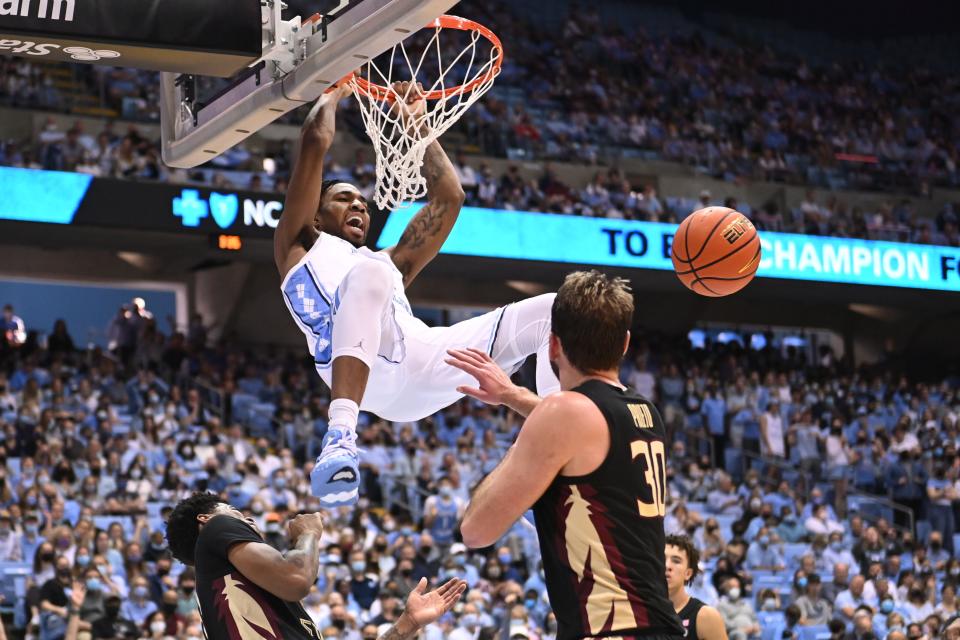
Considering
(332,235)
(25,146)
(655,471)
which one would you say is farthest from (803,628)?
(25,146)

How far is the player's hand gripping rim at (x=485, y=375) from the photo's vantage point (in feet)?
13.3

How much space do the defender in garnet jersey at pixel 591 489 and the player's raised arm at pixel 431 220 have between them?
8.55ft

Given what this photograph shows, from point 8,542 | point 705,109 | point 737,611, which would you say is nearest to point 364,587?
point 8,542

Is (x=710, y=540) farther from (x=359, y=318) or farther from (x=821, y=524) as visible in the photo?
(x=359, y=318)

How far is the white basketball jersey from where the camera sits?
18.7 ft

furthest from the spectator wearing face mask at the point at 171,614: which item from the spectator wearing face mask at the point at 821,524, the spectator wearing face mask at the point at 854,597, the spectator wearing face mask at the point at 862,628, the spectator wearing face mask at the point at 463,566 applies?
the spectator wearing face mask at the point at 821,524

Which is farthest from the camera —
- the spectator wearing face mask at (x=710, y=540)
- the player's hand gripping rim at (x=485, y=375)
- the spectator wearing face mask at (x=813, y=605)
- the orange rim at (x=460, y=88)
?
the spectator wearing face mask at (x=710, y=540)

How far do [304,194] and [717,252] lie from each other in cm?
182

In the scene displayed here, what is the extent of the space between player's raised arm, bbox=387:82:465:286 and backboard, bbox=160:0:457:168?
72 cm

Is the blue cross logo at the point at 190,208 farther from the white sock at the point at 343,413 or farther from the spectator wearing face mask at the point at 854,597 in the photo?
the white sock at the point at 343,413

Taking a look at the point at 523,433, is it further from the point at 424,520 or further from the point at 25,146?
the point at 25,146

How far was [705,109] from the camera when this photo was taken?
27.8 metres

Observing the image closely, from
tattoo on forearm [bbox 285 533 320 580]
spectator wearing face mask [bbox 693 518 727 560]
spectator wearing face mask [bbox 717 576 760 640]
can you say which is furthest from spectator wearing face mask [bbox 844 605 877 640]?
tattoo on forearm [bbox 285 533 320 580]

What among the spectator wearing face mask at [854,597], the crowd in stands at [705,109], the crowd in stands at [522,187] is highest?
the crowd in stands at [705,109]
